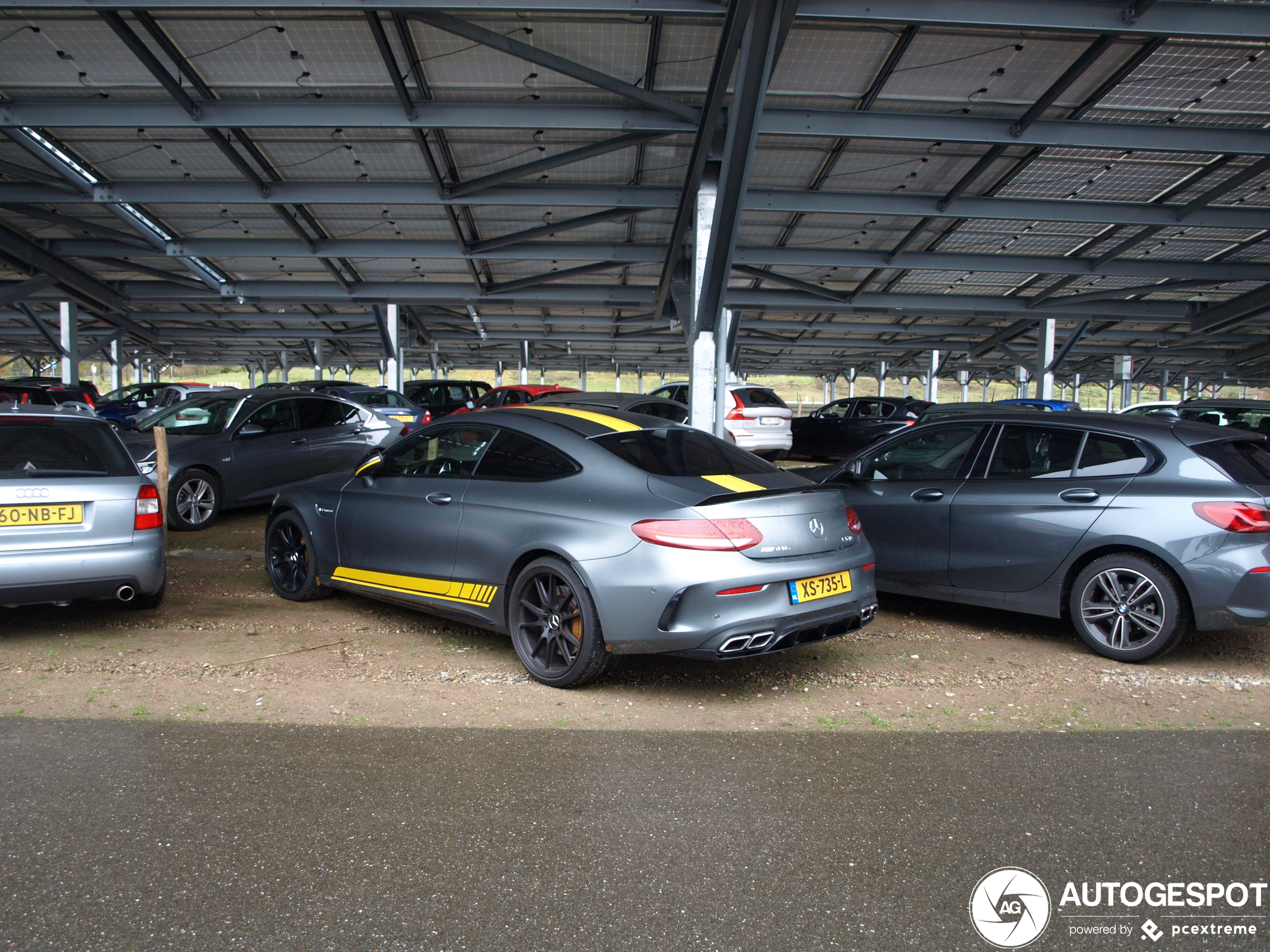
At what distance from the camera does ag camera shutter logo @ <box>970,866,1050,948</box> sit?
8.11ft

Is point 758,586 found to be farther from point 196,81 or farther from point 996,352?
point 996,352

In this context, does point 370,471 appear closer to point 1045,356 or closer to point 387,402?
point 387,402

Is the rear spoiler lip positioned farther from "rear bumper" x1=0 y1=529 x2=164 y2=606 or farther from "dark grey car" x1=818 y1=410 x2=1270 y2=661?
"rear bumper" x1=0 y1=529 x2=164 y2=606

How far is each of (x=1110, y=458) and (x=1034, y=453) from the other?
1.47 ft

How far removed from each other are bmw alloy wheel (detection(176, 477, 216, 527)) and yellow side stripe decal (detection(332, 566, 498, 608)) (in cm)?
440

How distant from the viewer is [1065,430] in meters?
5.64

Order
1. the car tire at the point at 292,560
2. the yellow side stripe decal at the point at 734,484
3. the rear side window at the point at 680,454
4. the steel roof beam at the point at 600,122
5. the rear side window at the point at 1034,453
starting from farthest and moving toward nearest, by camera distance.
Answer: the steel roof beam at the point at 600,122 < the car tire at the point at 292,560 < the rear side window at the point at 1034,453 < the rear side window at the point at 680,454 < the yellow side stripe decal at the point at 734,484

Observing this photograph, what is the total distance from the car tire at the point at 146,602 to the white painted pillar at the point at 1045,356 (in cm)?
2488

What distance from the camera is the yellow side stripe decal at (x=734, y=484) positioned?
4492 mm

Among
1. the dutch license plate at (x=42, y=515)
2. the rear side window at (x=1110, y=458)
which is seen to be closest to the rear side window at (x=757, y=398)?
the rear side window at (x=1110, y=458)

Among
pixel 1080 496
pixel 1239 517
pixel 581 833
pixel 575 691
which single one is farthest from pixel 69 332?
pixel 1239 517

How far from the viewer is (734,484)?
15.0ft

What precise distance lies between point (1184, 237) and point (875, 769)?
62.1 feet

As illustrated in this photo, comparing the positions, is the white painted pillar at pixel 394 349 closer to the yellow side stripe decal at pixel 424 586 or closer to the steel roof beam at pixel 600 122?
the steel roof beam at pixel 600 122
